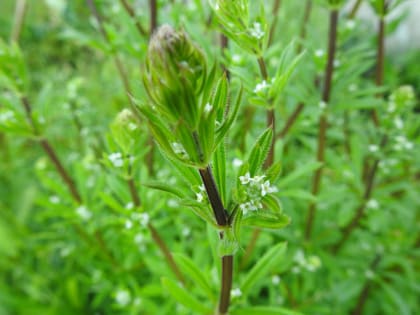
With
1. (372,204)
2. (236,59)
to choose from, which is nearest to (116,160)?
(236,59)

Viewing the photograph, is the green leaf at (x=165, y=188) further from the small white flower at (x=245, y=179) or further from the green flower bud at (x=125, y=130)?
the green flower bud at (x=125, y=130)

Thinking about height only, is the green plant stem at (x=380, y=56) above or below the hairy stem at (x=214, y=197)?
above

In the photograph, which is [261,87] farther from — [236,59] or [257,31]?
[236,59]

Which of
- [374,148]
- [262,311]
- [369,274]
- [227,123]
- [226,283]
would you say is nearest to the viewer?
[227,123]

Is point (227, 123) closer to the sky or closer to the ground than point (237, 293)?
closer to the sky

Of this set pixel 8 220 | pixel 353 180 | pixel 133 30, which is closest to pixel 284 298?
pixel 353 180

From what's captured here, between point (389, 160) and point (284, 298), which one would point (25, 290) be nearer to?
point (284, 298)

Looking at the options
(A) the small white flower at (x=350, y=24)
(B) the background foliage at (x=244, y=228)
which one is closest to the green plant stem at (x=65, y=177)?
(B) the background foliage at (x=244, y=228)
